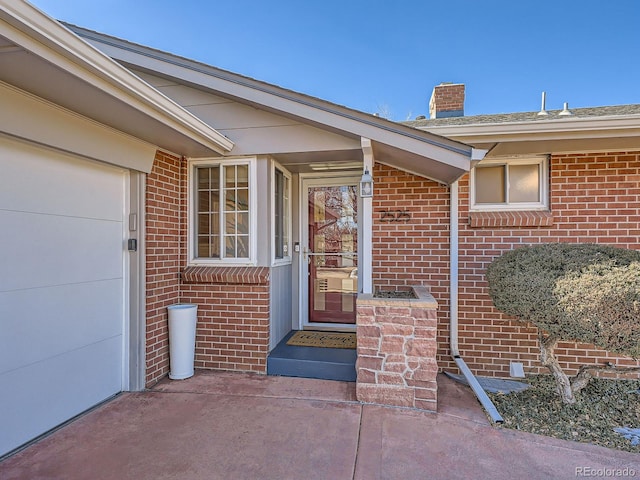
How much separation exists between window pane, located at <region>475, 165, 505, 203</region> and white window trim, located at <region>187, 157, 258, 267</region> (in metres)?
2.61

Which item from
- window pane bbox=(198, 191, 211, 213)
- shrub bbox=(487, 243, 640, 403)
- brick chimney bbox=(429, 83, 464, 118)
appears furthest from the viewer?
brick chimney bbox=(429, 83, 464, 118)

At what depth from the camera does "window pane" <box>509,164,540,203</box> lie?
4023mm

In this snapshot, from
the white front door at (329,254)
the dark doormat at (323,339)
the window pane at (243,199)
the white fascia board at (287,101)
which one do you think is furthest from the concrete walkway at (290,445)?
the white fascia board at (287,101)

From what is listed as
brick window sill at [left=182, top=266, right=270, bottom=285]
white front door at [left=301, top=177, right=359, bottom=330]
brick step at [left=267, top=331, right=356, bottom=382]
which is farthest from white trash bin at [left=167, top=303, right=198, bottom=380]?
white front door at [left=301, top=177, right=359, bottom=330]

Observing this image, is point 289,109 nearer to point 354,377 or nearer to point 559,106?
point 354,377

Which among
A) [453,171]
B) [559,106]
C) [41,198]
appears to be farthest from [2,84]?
[559,106]

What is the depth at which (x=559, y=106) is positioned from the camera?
18.4 ft

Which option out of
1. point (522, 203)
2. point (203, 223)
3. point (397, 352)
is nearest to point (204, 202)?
point (203, 223)

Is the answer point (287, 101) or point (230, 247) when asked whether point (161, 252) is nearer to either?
point (230, 247)

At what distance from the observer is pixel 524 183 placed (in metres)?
4.04

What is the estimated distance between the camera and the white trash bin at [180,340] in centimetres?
376

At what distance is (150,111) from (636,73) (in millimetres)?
9801

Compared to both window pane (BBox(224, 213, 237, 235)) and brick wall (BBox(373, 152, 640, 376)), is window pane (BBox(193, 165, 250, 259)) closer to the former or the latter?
window pane (BBox(224, 213, 237, 235))

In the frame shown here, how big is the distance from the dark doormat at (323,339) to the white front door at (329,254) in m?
0.22
